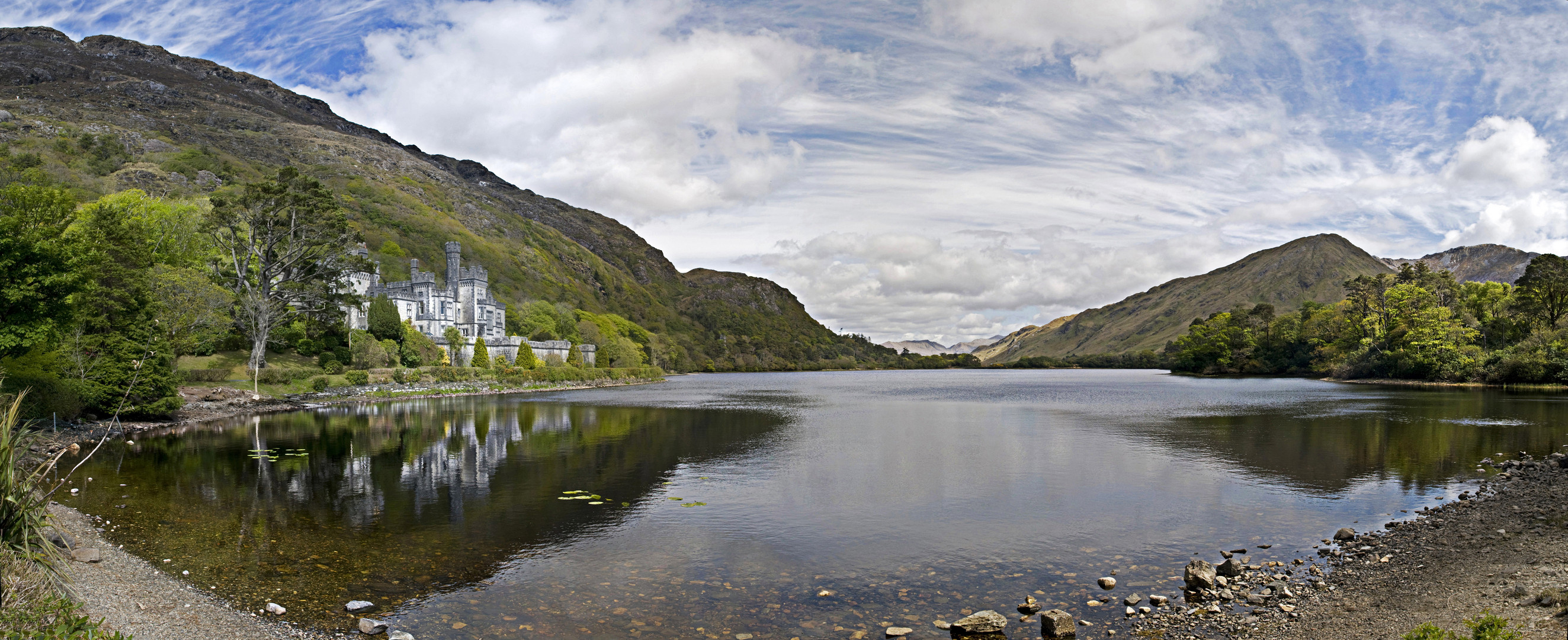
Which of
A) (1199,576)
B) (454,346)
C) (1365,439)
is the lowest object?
(1199,576)

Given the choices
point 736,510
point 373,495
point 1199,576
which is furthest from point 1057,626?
point 373,495

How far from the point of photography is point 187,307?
46.6m

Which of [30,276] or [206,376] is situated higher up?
[30,276]

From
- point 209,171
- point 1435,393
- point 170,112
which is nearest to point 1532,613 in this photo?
point 1435,393

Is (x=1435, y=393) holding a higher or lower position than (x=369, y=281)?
lower

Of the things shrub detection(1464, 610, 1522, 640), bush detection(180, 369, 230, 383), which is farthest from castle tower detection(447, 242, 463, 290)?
shrub detection(1464, 610, 1522, 640)

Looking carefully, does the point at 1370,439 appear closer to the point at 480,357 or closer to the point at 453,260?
the point at 480,357

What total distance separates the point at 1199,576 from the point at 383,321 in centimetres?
7861

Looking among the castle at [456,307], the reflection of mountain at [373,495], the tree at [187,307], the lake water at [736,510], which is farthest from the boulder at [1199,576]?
the castle at [456,307]

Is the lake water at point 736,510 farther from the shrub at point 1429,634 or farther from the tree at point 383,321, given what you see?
the tree at point 383,321

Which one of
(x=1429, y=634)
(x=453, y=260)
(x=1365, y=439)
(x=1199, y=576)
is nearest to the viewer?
(x=1429, y=634)

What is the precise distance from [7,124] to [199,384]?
5181 inches

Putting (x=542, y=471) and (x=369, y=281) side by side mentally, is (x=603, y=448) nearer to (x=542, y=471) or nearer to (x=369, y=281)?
(x=542, y=471)

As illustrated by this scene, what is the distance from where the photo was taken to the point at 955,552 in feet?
51.0
